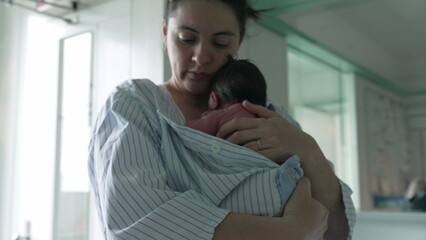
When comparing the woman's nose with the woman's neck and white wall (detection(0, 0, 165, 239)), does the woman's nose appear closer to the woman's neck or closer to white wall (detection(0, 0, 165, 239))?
the woman's neck

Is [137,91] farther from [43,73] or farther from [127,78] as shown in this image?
[43,73]

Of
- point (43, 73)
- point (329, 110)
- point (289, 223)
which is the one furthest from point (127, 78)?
point (329, 110)

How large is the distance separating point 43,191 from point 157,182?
1.25 m

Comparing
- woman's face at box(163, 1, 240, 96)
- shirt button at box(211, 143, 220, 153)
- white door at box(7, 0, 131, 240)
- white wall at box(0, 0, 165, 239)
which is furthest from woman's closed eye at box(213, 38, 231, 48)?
white door at box(7, 0, 131, 240)

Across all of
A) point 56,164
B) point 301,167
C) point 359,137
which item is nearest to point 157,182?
point 301,167

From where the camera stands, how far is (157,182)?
59 cm

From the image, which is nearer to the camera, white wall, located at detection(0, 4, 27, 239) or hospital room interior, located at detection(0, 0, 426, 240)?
hospital room interior, located at detection(0, 0, 426, 240)

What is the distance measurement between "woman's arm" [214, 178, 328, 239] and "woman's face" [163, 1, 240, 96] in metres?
0.28

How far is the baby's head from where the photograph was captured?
0.76 meters

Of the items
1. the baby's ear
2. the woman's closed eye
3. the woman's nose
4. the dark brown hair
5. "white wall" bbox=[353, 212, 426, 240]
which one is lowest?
"white wall" bbox=[353, 212, 426, 240]

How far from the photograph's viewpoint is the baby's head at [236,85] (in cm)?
76

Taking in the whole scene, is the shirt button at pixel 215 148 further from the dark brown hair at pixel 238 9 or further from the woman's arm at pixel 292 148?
the dark brown hair at pixel 238 9

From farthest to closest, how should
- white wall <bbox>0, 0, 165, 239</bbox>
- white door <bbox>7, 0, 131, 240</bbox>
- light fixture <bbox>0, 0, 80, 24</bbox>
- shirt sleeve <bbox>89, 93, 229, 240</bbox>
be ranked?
light fixture <bbox>0, 0, 80, 24</bbox> < white door <bbox>7, 0, 131, 240</bbox> < white wall <bbox>0, 0, 165, 239</bbox> < shirt sleeve <bbox>89, 93, 229, 240</bbox>

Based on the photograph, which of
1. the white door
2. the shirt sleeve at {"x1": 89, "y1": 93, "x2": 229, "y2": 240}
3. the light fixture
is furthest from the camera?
the light fixture
